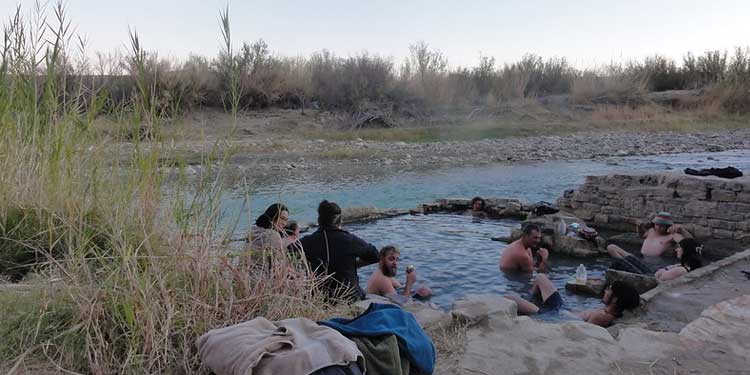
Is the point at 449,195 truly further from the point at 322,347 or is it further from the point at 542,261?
the point at 322,347

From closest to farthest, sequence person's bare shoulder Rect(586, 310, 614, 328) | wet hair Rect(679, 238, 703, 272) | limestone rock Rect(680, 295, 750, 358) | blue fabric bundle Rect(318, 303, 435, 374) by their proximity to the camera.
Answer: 1. blue fabric bundle Rect(318, 303, 435, 374)
2. limestone rock Rect(680, 295, 750, 358)
3. person's bare shoulder Rect(586, 310, 614, 328)
4. wet hair Rect(679, 238, 703, 272)

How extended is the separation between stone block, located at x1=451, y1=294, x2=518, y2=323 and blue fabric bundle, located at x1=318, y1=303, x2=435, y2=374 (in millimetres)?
996

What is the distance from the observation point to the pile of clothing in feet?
9.04

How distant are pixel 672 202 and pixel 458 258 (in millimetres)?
3696

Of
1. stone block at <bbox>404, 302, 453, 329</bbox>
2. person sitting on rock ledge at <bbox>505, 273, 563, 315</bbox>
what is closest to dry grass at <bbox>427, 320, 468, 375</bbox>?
stone block at <bbox>404, 302, 453, 329</bbox>

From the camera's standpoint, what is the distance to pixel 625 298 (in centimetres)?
569

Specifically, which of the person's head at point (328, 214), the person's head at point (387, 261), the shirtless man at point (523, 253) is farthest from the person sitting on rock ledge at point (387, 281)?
the shirtless man at point (523, 253)

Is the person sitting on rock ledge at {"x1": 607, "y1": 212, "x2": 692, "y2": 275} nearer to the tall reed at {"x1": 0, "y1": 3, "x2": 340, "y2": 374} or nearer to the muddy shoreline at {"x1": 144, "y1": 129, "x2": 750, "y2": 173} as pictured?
the tall reed at {"x1": 0, "y1": 3, "x2": 340, "y2": 374}

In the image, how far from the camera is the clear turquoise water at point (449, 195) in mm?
7636

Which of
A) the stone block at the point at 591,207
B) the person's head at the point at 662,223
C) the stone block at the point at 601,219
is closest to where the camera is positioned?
the person's head at the point at 662,223

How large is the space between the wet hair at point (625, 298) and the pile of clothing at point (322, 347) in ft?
9.88

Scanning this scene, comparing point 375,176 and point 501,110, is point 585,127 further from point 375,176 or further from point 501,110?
point 375,176

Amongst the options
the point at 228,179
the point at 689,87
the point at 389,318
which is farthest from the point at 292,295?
the point at 689,87

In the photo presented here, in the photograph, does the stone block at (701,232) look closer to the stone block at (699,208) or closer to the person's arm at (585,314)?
the stone block at (699,208)
